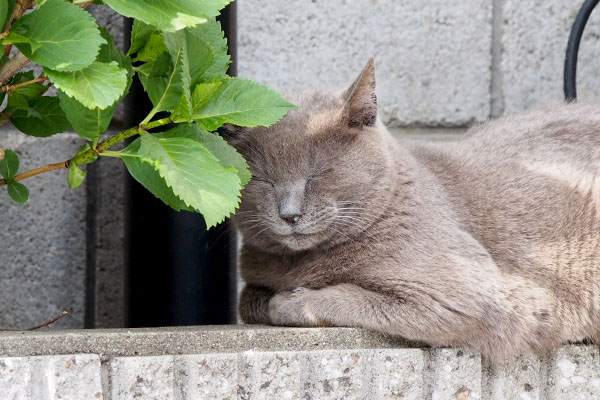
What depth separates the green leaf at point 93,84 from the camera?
123 cm

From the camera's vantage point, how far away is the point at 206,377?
1424mm

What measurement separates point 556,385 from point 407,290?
1.24 feet

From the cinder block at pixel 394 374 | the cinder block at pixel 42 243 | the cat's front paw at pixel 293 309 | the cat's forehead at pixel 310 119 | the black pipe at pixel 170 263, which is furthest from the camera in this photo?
the cinder block at pixel 42 243

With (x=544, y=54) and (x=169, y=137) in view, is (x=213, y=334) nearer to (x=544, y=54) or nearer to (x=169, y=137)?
(x=169, y=137)

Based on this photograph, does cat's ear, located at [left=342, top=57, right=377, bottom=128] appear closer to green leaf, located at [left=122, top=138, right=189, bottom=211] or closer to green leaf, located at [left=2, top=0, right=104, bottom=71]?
green leaf, located at [left=122, top=138, right=189, bottom=211]

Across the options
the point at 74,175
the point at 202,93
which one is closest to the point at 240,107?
the point at 202,93

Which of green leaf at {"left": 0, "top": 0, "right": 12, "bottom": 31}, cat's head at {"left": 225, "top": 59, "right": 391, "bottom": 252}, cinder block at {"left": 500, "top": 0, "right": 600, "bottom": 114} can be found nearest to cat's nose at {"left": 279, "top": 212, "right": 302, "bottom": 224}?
cat's head at {"left": 225, "top": 59, "right": 391, "bottom": 252}

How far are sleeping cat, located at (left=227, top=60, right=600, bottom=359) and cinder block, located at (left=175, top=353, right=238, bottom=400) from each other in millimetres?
303

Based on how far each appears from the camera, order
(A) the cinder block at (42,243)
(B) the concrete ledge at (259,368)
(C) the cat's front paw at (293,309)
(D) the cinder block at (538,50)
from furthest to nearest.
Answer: (D) the cinder block at (538,50)
(A) the cinder block at (42,243)
(C) the cat's front paw at (293,309)
(B) the concrete ledge at (259,368)

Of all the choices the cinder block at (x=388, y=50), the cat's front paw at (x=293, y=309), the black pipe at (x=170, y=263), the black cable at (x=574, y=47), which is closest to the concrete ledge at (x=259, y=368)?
the cat's front paw at (x=293, y=309)

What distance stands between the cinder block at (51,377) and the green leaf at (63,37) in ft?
1.55

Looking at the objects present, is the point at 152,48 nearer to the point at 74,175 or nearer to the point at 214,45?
the point at 214,45

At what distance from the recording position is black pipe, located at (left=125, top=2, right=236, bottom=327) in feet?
7.52

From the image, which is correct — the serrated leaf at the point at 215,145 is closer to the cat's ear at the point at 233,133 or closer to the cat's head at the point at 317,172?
the cat's head at the point at 317,172
